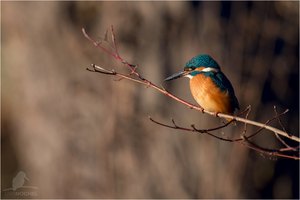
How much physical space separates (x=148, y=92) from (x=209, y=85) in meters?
1.87

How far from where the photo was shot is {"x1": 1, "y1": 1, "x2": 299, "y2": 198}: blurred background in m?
5.52

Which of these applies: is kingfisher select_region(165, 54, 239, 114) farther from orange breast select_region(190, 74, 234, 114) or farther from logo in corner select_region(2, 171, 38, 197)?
logo in corner select_region(2, 171, 38, 197)

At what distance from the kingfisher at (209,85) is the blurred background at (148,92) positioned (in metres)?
1.53

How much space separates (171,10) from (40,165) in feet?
6.46

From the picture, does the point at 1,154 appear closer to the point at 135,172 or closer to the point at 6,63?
the point at 6,63

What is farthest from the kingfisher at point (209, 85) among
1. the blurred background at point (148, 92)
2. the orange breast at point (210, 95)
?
the blurred background at point (148, 92)

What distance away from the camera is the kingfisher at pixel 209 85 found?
146 inches

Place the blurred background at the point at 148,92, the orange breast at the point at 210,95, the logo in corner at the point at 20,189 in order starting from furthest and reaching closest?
the logo in corner at the point at 20,189, the blurred background at the point at 148,92, the orange breast at the point at 210,95

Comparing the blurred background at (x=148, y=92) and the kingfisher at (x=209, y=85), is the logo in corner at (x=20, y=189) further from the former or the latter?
the kingfisher at (x=209, y=85)

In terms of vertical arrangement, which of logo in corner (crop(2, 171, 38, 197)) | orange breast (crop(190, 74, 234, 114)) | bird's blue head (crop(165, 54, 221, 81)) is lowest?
logo in corner (crop(2, 171, 38, 197))

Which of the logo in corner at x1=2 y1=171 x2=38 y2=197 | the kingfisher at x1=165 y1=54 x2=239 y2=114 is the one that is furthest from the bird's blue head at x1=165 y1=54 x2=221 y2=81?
the logo in corner at x1=2 y1=171 x2=38 y2=197

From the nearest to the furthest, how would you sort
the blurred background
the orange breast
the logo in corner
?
the orange breast, the blurred background, the logo in corner

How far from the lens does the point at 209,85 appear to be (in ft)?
12.3

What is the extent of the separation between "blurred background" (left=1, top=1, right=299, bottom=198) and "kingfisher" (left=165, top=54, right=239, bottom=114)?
153 cm
